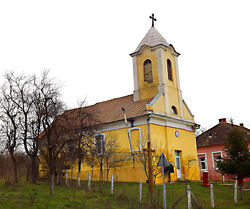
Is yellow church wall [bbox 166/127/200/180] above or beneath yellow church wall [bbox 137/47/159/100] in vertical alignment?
beneath

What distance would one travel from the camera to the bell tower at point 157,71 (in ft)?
98.1

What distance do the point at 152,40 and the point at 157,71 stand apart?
11.0 ft

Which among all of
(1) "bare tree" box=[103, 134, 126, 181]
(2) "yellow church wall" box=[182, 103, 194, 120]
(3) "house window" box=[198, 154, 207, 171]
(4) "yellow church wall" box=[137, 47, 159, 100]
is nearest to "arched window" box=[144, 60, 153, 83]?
(4) "yellow church wall" box=[137, 47, 159, 100]

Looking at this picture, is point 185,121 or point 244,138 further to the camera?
point 185,121

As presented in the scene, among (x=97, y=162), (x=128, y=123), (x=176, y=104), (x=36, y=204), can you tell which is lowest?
(x=36, y=204)

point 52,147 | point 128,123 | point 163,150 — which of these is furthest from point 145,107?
point 52,147

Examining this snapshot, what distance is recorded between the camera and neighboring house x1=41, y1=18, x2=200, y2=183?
2750 centimetres

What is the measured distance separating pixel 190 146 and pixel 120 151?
24.8 feet

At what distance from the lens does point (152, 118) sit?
27.5 m

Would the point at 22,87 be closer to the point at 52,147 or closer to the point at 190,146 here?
the point at 52,147

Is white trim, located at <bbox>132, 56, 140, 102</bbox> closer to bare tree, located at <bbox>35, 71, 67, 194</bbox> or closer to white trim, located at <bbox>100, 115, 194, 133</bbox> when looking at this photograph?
white trim, located at <bbox>100, 115, 194, 133</bbox>

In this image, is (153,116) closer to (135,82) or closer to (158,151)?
Answer: (158,151)

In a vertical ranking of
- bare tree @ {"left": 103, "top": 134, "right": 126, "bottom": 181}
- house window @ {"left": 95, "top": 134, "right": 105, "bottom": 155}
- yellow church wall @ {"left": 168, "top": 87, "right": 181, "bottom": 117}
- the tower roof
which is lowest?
bare tree @ {"left": 103, "top": 134, "right": 126, "bottom": 181}

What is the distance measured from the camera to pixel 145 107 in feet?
92.3
